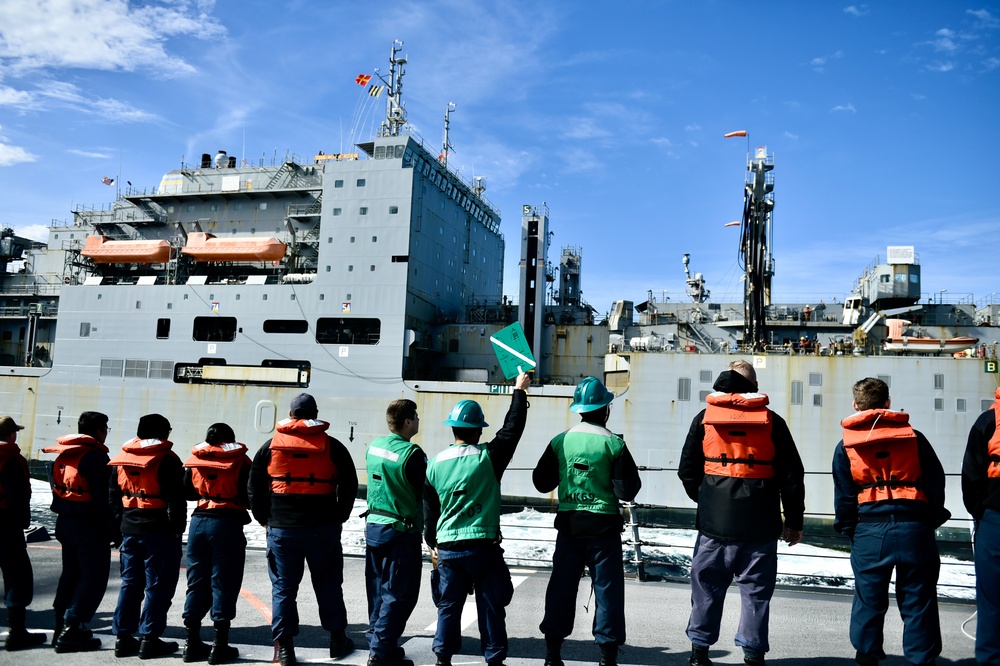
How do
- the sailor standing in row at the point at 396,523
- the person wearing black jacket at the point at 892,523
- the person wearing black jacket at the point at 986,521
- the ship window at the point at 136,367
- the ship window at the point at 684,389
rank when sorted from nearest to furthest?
the person wearing black jacket at the point at 986,521 → the person wearing black jacket at the point at 892,523 → the sailor standing in row at the point at 396,523 → the ship window at the point at 684,389 → the ship window at the point at 136,367

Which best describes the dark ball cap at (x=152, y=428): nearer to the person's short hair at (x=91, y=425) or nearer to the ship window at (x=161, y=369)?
the person's short hair at (x=91, y=425)

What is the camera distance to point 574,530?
138 inches

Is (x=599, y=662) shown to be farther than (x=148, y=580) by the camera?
No

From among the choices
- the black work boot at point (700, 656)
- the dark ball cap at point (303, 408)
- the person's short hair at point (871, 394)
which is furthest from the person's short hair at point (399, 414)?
the person's short hair at point (871, 394)

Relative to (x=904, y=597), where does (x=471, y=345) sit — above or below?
above

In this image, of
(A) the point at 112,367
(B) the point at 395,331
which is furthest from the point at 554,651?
(A) the point at 112,367

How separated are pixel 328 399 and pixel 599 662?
15168 millimetres

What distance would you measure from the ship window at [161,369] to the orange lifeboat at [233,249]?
10.8 ft

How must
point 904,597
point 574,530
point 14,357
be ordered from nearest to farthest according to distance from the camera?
point 904,597
point 574,530
point 14,357

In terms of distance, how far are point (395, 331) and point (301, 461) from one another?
14.1 metres

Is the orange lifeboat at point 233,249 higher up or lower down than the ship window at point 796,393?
higher up

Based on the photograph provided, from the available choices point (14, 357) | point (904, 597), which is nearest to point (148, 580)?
point (904, 597)

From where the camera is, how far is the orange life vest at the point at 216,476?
402 cm

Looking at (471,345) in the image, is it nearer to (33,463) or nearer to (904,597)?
(33,463)
